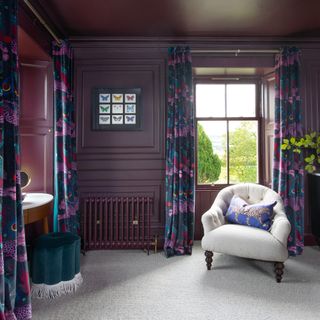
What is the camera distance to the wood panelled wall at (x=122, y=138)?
3.44 meters

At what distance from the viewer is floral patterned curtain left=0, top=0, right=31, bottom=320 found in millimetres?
1695

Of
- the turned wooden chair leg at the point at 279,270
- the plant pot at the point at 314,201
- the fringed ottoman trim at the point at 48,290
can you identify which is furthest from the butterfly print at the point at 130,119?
the plant pot at the point at 314,201

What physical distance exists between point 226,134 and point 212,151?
1.07ft

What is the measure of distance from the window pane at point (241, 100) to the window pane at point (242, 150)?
15cm

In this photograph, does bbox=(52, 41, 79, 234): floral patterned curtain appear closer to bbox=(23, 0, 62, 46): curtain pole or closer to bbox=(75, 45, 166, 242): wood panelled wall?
bbox=(23, 0, 62, 46): curtain pole

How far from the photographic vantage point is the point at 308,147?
3.40 meters

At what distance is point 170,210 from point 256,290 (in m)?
1.30

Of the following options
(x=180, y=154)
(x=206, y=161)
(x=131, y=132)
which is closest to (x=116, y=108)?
(x=131, y=132)

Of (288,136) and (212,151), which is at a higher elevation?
(288,136)

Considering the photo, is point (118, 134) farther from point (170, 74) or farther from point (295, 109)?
point (295, 109)

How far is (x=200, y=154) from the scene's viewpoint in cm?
382

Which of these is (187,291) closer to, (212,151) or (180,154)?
(180,154)

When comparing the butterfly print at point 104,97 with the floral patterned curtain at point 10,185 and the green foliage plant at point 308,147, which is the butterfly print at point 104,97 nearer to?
the floral patterned curtain at point 10,185

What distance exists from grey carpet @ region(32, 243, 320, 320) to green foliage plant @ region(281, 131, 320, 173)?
1172 millimetres
